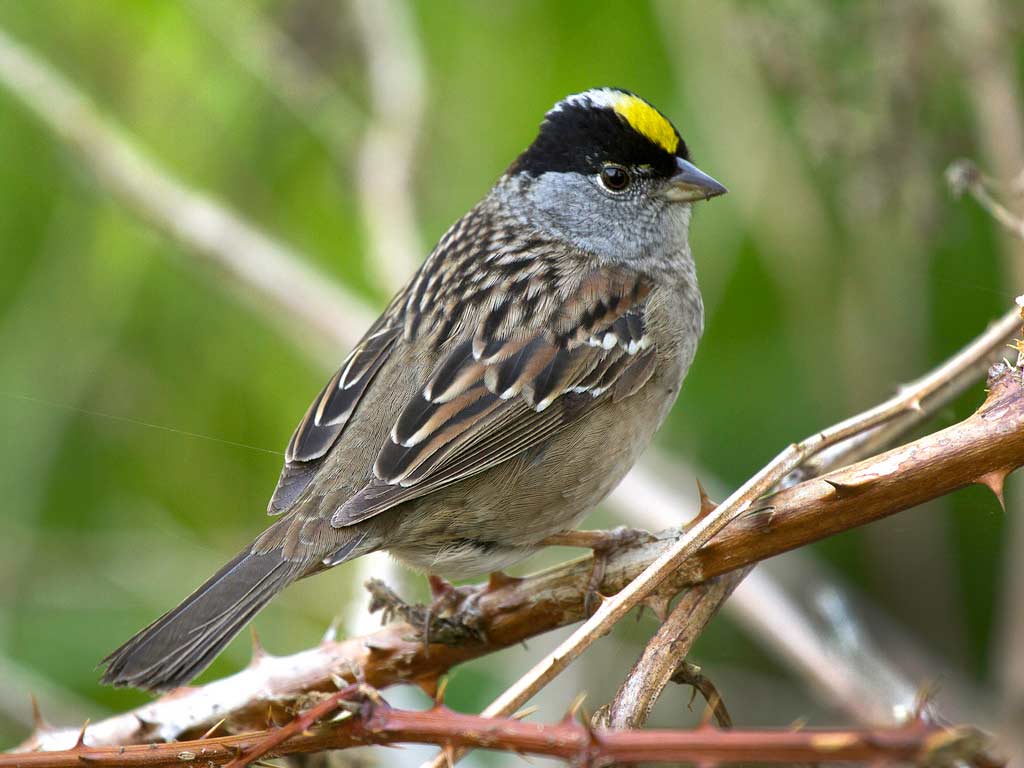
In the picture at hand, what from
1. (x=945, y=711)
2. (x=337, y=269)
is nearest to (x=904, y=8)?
(x=945, y=711)

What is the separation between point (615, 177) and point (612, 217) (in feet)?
0.40

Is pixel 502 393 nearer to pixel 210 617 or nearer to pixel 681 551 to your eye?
pixel 210 617

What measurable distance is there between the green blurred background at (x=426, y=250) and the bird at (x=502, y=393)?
1.88ft

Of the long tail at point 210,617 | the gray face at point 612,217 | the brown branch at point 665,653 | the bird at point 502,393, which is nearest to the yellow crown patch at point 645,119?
the bird at point 502,393

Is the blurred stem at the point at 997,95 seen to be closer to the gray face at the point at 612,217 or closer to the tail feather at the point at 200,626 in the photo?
the gray face at the point at 612,217

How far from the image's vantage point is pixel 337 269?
4.40 meters

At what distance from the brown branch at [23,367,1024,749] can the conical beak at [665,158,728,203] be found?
4.20 ft

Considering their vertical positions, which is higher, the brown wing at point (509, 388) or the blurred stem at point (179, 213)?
the blurred stem at point (179, 213)

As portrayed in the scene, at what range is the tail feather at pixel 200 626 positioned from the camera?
205 centimetres

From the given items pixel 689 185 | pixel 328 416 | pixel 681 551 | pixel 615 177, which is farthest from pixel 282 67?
pixel 681 551

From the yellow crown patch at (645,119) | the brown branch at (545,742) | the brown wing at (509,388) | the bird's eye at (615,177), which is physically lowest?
the brown branch at (545,742)

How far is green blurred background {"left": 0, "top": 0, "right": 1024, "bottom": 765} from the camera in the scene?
340cm

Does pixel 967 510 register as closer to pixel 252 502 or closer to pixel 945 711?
pixel 945 711

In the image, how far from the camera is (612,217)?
10.6 ft
